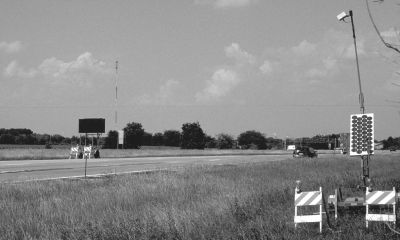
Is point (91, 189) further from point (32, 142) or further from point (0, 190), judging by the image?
point (32, 142)

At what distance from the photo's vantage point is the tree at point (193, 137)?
453 feet

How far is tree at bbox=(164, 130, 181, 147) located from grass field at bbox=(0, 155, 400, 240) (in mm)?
146576

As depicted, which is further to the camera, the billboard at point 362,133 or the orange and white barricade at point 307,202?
the billboard at point 362,133

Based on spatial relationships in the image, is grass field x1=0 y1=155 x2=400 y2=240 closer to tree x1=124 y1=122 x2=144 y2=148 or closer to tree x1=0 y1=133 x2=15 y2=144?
tree x1=124 y1=122 x2=144 y2=148

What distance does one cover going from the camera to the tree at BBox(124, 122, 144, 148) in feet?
443

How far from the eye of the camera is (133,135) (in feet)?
454

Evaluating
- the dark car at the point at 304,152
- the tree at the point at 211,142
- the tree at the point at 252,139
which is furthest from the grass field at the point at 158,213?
the tree at the point at 252,139

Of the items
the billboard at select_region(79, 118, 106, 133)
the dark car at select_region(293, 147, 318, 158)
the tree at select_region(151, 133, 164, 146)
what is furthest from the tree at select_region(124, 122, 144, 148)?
the billboard at select_region(79, 118, 106, 133)

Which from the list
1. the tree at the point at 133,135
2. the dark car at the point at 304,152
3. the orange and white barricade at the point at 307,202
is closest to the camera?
the orange and white barricade at the point at 307,202

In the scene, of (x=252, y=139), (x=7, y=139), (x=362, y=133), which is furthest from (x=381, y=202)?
(x=252, y=139)

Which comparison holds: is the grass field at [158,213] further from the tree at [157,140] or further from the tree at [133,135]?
the tree at [157,140]

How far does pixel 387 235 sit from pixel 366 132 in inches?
337

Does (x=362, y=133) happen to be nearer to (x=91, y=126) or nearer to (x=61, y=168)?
(x=91, y=126)

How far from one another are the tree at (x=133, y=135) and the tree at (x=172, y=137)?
20.3 metres
